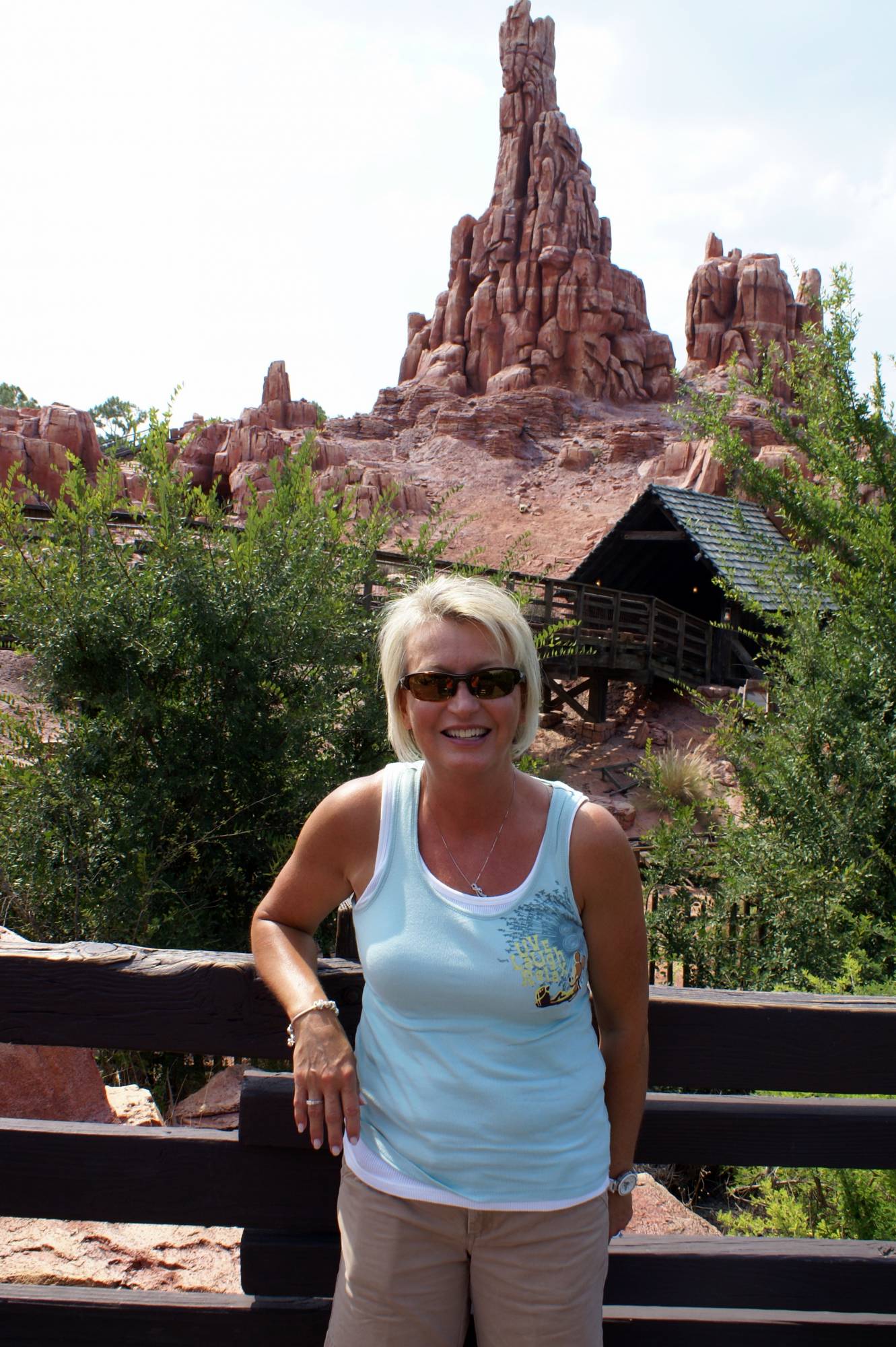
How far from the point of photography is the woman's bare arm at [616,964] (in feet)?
5.60

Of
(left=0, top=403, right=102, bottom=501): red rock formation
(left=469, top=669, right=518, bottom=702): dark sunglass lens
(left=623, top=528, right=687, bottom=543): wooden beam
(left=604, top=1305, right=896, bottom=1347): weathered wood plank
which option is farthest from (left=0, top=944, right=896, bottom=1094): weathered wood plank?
(left=0, top=403, right=102, bottom=501): red rock formation

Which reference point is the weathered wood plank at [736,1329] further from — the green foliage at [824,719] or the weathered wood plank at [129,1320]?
the green foliage at [824,719]

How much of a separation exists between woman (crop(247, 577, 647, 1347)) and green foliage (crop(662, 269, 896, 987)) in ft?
13.6

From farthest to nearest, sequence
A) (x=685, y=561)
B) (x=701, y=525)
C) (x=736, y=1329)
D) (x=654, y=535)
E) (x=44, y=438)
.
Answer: (x=44, y=438), (x=685, y=561), (x=654, y=535), (x=701, y=525), (x=736, y=1329)

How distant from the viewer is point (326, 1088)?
1.66 metres

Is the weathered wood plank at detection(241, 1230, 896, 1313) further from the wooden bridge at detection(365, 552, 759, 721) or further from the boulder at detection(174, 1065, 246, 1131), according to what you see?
the wooden bridge at detection(365, 552, 759, 721)

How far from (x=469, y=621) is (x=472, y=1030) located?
731mm

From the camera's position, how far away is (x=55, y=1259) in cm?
256

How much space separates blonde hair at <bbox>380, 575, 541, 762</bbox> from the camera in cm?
185

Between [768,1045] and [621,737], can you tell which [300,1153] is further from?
[621,737]

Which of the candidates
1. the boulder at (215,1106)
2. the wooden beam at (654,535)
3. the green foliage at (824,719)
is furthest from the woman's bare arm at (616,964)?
the wooden beam at (654,535)

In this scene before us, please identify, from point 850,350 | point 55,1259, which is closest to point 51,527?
point 55,1259

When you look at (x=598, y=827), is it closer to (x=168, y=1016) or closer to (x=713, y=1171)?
(x=168, y=1016)

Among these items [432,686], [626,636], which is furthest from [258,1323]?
[626,636]
